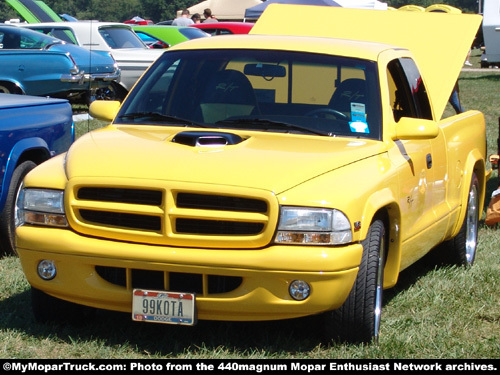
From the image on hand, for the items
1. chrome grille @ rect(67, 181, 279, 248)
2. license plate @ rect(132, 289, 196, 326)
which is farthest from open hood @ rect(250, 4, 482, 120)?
license plate @ rect(132, 289, 196, 326)

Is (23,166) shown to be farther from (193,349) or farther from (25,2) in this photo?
(25,2)

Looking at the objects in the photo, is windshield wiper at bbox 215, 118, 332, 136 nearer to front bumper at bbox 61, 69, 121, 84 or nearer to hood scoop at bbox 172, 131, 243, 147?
hood scoop at bbox 172, 131, 243, 147

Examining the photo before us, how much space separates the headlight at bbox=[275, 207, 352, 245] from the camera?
4.16 metres

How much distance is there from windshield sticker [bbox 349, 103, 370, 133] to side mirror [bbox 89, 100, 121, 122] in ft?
4.66

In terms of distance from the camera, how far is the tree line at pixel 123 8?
64331 mm

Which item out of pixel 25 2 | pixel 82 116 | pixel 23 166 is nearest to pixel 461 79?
pixel 25 2

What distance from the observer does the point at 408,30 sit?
844 centimetres

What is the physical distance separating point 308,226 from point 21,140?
290cm

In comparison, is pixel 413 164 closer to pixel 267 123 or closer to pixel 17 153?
pixel 267 123

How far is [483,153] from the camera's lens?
713cm

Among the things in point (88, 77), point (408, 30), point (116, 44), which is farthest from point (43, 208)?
point (116, 44)

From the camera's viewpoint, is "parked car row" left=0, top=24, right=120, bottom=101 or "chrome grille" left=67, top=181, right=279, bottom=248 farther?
"parked car row" left=0, top=24, right=120, bottom=101

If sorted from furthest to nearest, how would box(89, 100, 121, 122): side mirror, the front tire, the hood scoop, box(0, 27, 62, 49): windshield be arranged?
box(0, 27, 62, 49): windshield < the front tire < box(89, 100, 121, 122): side mirror < the hood scoop

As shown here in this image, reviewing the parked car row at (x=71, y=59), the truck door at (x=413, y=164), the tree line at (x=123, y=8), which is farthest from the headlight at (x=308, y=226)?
the tree line at (x=123, y=8)
